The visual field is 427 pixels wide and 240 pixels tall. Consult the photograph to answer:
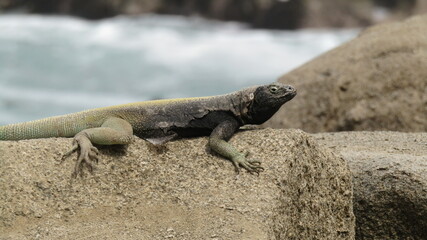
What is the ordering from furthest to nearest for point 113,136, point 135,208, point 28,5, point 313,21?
1. point 28,5
2. point 313,21
3. point 113,136
4. point 135,208

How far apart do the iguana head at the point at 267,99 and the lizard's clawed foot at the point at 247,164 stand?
0.58 m

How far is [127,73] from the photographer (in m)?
19.1

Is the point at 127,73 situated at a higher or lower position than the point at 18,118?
higher

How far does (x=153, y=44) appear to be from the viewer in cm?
2109

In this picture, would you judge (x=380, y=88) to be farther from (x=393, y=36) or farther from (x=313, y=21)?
(x=313, y=21)

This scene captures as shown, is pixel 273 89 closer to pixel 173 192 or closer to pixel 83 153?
pixel 173 192

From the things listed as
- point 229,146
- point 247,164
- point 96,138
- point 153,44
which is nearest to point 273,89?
point 229,146

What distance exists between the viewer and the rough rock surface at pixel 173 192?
4.03m

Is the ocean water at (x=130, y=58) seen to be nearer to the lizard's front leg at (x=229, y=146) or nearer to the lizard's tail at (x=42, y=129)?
the lizard's tail at (x=42, y=129)

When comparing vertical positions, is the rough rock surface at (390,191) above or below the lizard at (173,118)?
below

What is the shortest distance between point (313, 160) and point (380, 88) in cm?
399

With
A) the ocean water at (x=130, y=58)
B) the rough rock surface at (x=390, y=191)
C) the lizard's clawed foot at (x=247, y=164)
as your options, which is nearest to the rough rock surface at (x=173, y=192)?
the lizard's clawed foot at (x=247, y=164)

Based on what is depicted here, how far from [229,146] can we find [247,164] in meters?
0.23

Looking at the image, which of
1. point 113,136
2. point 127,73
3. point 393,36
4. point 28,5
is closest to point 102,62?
point 127,73
